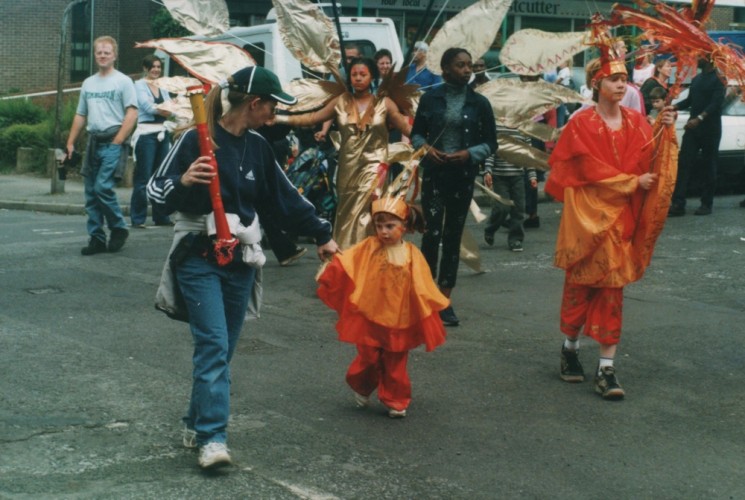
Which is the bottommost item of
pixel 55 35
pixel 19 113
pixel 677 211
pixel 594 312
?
pixel 677 211

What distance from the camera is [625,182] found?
6.67m

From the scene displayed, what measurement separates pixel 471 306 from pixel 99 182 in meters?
4.41

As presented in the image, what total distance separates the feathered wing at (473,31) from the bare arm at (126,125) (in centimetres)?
420

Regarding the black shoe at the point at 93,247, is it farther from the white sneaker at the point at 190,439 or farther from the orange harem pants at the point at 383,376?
the white sneaker at the point at 190,439

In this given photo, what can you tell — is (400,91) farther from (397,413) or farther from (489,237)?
(489,237)

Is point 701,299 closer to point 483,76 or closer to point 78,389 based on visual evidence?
point 483,76

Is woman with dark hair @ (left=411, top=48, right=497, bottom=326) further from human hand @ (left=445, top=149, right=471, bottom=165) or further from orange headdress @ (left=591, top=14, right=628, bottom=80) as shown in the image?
orange headdress @ (left=591, top=14, right=628, bottom=80)

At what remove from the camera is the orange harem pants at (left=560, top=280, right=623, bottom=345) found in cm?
678

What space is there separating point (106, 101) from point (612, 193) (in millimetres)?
6524

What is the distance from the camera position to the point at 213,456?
16.7 ft

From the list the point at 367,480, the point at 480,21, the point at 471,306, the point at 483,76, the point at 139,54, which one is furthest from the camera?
the point at 139,54

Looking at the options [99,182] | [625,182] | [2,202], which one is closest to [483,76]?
[99,182]

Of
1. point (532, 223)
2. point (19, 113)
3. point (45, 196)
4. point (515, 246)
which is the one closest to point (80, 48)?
point (19, 113)

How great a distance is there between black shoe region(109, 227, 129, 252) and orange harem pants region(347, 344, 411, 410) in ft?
19.9
